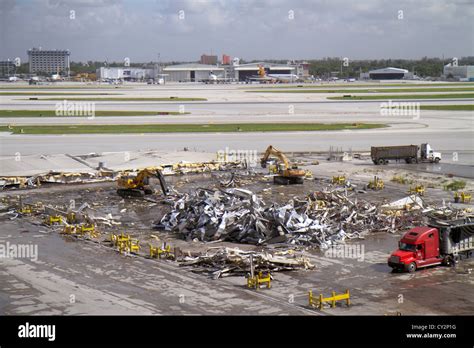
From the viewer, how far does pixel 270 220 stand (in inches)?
1569

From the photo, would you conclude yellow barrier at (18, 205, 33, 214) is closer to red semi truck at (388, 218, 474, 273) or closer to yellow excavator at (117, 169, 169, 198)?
yellow excavator at (117, 169, 169, 198)

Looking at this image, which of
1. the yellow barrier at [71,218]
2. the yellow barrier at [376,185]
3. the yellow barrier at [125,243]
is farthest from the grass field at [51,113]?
the yellow barrier at [125,243]

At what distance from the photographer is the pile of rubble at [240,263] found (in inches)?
1259

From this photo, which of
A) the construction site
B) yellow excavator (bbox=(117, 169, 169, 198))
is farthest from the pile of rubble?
yellow excavator (bbox=(117, 169, 169, 198))

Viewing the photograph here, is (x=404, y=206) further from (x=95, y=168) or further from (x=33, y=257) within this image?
(x=95, y=168)

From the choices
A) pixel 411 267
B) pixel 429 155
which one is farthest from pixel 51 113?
pixel 411 267

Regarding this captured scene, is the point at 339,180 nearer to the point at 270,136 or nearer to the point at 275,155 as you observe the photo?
the point at 275,155

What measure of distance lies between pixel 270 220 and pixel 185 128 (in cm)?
5979

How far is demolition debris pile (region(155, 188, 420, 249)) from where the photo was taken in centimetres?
3912

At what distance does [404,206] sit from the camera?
46.8 meters

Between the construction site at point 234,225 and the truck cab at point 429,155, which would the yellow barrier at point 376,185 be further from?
the truck cab at point 429,155

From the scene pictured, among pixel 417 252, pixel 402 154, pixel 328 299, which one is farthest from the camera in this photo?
pixel 402 154

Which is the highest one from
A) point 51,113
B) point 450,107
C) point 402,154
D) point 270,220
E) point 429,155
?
point 450,107

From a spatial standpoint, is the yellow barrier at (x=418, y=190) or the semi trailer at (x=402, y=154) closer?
the yellow barrier at (x=418, y=190)
